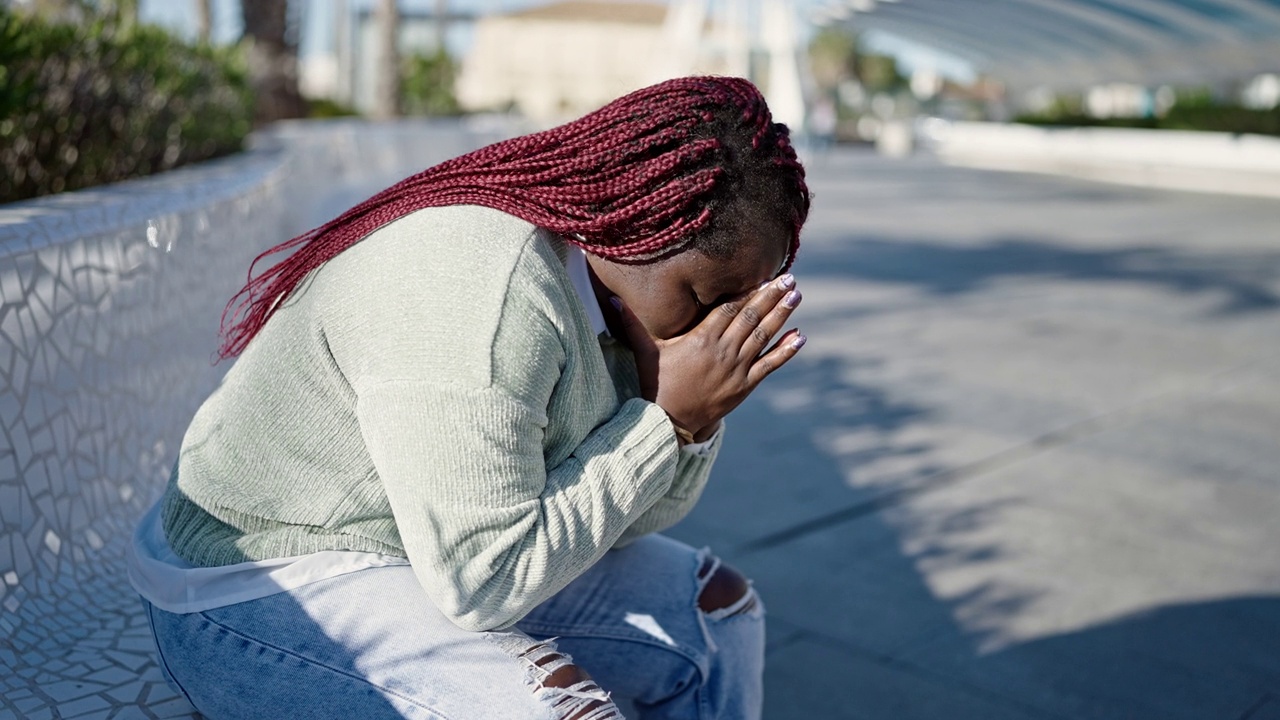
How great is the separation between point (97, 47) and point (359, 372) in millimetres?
3929

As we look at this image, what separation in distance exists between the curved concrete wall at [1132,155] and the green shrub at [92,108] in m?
16.8

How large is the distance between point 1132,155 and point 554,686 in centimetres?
2428

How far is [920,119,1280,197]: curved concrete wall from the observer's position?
20.2 meters

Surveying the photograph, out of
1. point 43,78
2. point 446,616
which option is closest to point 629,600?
point 446,616

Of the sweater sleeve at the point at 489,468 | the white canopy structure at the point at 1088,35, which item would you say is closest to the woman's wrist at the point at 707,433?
the sweater sleeve at the point at 489,468

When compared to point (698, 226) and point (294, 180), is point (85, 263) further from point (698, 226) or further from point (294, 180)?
point (294, 180)

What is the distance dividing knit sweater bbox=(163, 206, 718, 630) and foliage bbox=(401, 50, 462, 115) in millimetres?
22398

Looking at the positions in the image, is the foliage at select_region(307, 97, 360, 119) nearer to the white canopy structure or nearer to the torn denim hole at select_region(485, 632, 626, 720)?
the torn denim hole at select_region(485, 632, 626, 720)

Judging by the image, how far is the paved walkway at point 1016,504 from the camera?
10.2 ft

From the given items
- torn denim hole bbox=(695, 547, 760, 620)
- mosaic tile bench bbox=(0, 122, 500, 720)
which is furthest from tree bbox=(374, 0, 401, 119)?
torn denim hole bbox=(695, 547, 760, 620)

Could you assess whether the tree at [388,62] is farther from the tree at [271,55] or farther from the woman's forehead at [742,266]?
the woman's forehead at [742,266]

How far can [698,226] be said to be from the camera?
71.2 inches

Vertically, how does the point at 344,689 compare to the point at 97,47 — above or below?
below

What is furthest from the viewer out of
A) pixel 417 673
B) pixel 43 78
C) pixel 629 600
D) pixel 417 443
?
pixel 43 78
